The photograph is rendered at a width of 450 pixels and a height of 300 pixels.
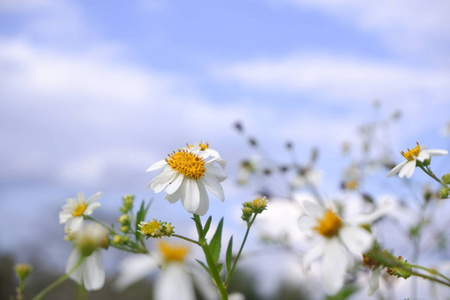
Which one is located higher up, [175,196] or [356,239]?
[175,196]

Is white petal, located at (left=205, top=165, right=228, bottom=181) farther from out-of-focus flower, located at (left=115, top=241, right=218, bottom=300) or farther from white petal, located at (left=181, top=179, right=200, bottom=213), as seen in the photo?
out-of-focus flower, located at (left=115, top=241, right=218, bottom=300)

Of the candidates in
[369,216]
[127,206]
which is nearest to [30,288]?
[127,206]

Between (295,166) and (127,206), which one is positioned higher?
(295,166)

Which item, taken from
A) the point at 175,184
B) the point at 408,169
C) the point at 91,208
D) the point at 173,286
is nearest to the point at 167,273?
the point at 173,286

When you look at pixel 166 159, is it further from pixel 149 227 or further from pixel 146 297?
pixel 146 297

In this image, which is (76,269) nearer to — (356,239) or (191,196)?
(191,196)

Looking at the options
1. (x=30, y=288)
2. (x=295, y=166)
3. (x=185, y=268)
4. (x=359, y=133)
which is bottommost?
(x=185, y=268)

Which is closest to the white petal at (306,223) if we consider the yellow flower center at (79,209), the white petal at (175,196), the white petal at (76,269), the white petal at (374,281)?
the white petal at (374,281)
